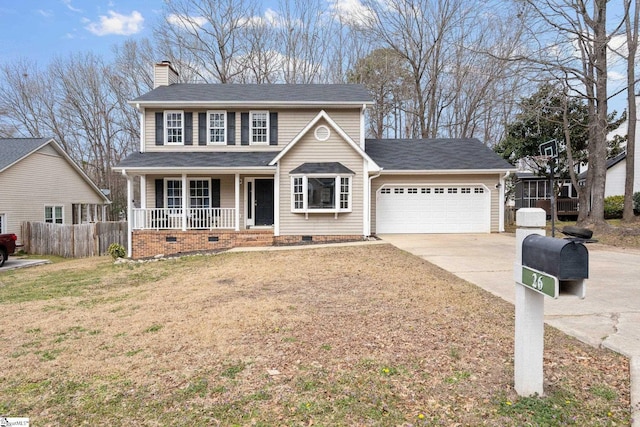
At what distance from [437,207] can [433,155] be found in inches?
97.1

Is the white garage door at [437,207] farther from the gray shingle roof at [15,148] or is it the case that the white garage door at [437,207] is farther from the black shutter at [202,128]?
the gray shingle roof at [15,148]

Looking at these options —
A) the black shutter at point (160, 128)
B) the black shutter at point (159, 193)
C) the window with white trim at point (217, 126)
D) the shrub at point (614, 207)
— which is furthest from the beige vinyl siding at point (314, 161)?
the shrub at point (614, 207)

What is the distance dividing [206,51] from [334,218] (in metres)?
20.0

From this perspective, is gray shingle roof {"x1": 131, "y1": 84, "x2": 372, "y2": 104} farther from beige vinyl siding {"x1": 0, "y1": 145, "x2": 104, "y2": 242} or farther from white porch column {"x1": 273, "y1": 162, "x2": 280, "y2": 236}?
beige vinyl siding {"x1": 0, "y1": 145, "x2": 104, "y2": 242}

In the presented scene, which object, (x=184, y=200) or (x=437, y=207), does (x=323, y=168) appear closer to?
(x=184, y=200)

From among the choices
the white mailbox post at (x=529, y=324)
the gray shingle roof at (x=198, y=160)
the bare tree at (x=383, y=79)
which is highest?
the bare tree at (x=383, y=79)

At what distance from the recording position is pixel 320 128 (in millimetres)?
13812

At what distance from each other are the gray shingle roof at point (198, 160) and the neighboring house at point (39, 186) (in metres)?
7.81

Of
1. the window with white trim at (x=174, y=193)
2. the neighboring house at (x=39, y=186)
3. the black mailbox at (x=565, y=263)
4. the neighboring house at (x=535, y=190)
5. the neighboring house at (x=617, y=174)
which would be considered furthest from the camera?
the neighboring house at (x=535, y=190)

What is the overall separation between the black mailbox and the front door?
1298 cm

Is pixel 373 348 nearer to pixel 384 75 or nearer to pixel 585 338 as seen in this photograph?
pixel 585 338

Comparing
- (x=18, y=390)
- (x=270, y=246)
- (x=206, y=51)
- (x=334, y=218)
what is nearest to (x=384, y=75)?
(x=206, y=51)

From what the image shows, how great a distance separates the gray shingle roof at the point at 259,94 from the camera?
15.4m

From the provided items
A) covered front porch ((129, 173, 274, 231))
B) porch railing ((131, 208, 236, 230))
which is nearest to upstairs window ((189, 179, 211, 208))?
covered front porch ((129, 173, 274, 231))
